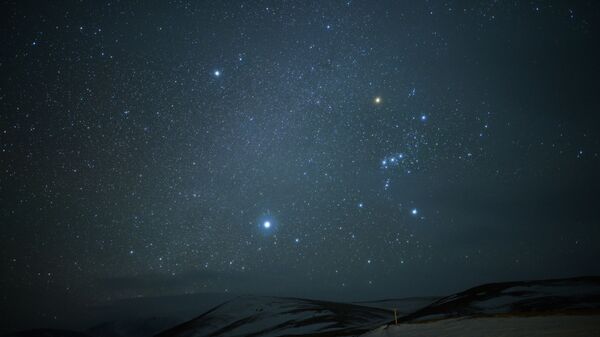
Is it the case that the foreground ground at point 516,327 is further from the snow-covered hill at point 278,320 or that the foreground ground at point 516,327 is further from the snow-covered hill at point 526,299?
the snow-covered hill at point 278,320

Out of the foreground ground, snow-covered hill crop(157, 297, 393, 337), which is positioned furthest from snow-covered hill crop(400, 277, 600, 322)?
the foreground ground

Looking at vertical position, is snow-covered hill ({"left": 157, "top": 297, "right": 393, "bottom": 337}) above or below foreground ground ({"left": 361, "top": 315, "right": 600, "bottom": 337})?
below

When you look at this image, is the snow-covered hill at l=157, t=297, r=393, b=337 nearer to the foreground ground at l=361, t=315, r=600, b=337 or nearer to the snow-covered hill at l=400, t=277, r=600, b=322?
the snow-covered hill at l=400, t=277, r=600, b=322

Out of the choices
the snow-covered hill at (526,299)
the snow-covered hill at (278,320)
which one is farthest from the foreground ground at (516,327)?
the snow-covered hill at (278,320)

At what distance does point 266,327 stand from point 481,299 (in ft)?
185

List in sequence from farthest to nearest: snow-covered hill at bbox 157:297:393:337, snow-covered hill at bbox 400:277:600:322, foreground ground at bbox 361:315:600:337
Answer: snow-covered hill at bbox 157:297:393:337 → snow-covered hill at bbox 400:277:600:322 → foreground ground at bbox 361:315:600:337

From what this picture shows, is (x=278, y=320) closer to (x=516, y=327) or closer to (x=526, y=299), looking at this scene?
(x=526, y=299)

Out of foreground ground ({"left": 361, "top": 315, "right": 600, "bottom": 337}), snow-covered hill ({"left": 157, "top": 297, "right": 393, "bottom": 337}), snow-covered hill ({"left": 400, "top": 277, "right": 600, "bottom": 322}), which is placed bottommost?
snow-covered hill ({"left": 157, "top": 297, "right": 393, "bottom": 337})

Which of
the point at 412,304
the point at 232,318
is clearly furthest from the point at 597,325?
the point at 412,304

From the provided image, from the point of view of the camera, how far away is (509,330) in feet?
50.1

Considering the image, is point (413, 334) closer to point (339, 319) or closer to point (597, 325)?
point (597, 325)

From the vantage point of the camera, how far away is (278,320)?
99062 millimetres

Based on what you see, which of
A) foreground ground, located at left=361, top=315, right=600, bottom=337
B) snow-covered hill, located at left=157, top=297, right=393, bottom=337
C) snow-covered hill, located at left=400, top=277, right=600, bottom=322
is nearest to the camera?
foreground ground, located at left=361, top=315, right=600, bottom=337

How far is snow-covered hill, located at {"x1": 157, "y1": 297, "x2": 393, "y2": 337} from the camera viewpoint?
82.1m
